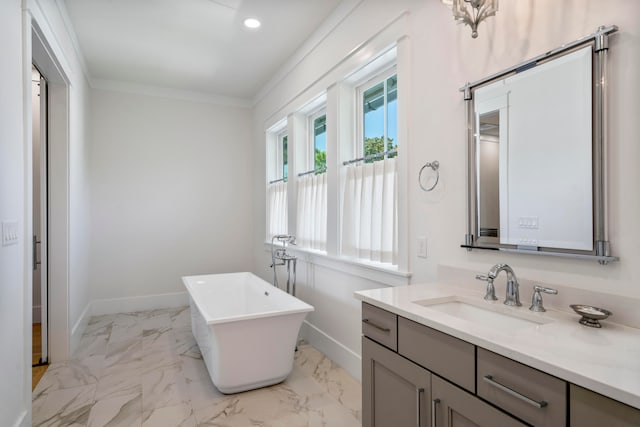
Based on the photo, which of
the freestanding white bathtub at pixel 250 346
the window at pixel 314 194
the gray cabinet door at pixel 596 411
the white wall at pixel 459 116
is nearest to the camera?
the gray cabinet door at pixel 596 411

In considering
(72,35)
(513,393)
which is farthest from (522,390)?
(72,35)

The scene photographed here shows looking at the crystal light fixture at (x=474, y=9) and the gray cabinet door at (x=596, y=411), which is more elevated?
the crystal light fixture at (x=474, y=9)

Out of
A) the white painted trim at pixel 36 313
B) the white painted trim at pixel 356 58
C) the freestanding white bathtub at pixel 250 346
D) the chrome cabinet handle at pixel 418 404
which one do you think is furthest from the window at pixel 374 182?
the white painted trim at pixel 36 313

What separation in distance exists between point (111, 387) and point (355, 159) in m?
2.48

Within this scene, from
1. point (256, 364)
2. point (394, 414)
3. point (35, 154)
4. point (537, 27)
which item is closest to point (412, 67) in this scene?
point (537, 27)

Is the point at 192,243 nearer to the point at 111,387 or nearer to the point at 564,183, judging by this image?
the point at 111,387

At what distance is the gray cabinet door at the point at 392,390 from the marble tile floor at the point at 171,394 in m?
0.64

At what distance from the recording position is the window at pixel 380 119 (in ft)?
8.36

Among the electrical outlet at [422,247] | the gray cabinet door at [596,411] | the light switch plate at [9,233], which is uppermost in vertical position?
the light switch plate at [9,233]

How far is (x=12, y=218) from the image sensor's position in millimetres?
1768

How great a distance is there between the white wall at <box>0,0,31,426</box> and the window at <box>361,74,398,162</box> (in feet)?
6.85

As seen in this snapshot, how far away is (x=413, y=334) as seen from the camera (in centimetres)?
134

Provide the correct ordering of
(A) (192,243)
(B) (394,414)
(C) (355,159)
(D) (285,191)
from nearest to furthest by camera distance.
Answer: (B) (394,414), (C) (355,159), (D) (285,191), (A) (192,243)

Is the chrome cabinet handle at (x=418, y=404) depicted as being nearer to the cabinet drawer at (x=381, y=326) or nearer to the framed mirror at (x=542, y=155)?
the cabinet drawer at (x=381, y=326)
